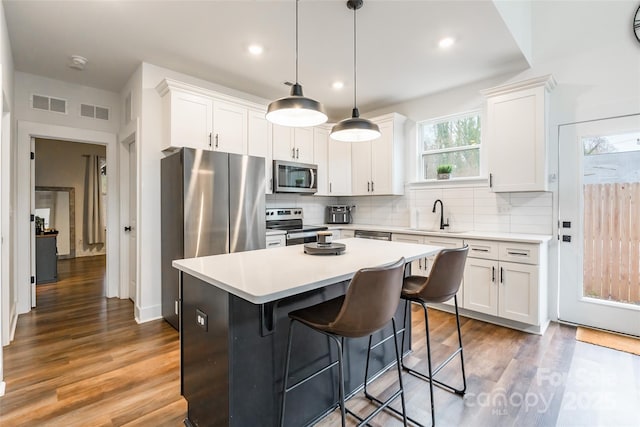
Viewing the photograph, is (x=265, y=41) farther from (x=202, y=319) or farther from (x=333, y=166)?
(x=202, y=319)

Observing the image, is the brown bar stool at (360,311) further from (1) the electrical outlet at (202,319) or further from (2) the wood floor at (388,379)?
(2) the wood floor at (388,379)

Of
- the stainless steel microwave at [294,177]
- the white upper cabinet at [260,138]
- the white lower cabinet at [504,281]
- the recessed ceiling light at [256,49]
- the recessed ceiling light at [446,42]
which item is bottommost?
the white lower cabinet at [504,281]

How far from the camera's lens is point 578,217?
3080mm

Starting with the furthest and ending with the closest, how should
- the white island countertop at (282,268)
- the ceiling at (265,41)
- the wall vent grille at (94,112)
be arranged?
the wall vent grille at (94,112), the ceiling at (265,41), the white island countertop at (282,268)

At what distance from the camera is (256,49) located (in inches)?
118

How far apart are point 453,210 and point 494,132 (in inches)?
41.6

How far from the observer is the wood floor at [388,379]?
181cm

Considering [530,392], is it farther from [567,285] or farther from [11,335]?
[11,335]

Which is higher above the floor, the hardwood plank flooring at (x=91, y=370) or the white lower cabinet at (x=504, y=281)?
the white lower cabinet at (x=504, y=281)

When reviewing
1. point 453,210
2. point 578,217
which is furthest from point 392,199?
point 578,217

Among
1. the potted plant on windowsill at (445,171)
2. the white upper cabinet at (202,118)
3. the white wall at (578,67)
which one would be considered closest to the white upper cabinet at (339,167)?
the potted plant on windowsill at (445,171)

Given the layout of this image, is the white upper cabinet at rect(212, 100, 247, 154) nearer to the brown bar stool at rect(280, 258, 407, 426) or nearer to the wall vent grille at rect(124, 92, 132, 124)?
the wall vent grille at rect(124, 92, 132, 124)

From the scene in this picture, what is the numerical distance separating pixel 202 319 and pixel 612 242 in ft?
11.9

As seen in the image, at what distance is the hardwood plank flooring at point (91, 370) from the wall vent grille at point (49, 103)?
2.35 metres
